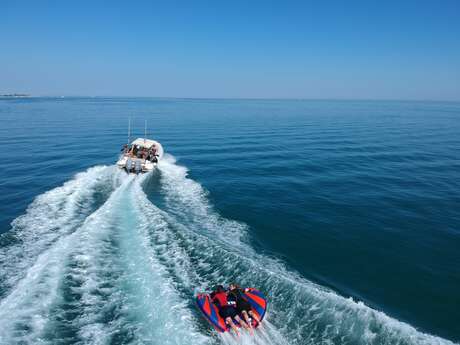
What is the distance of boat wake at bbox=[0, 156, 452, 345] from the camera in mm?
10094

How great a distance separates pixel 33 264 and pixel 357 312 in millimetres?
14495

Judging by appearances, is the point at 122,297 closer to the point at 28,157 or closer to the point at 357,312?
the point at 357,312

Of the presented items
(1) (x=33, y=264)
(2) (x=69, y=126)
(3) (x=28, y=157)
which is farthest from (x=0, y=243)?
(2) (x=69, y=126)

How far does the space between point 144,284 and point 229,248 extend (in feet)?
15.8

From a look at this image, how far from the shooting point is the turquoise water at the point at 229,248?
10.5 m

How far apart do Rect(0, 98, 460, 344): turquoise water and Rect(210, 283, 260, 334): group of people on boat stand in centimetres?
58

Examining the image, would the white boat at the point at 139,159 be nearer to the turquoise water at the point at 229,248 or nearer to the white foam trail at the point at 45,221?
the turquoise water at the point at 229,248

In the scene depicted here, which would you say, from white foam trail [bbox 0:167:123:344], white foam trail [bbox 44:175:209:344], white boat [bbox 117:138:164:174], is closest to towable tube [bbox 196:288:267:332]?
white foam trail [bbox 44:175:209:344]

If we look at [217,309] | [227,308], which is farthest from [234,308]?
[217,309]

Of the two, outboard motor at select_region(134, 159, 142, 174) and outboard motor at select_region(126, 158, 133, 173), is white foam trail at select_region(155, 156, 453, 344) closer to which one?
outboard motor at select_region(134, 159, 142, 174)

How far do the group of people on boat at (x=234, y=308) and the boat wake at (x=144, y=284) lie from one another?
1.59 feet

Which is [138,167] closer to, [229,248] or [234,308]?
[229,248]

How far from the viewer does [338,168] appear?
3195 cm

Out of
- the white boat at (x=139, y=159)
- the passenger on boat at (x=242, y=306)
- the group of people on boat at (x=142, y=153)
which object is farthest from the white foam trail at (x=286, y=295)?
the group of people on boat at (x=142, y=153)
